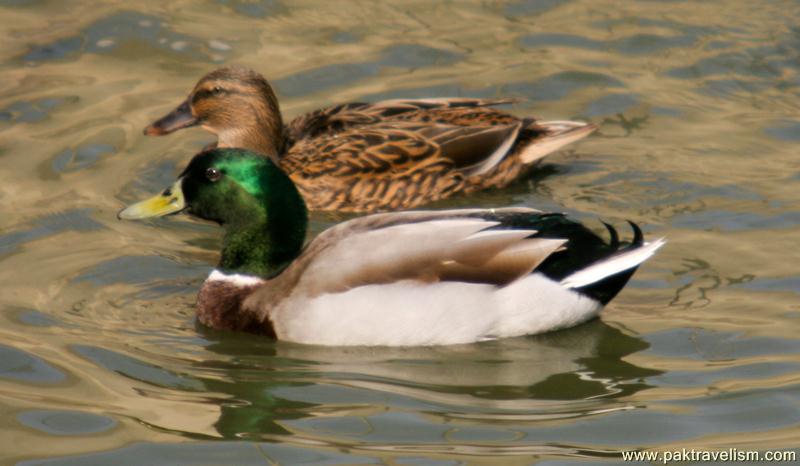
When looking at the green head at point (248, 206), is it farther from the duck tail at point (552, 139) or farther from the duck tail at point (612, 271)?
the duck tail at point (552, 139)

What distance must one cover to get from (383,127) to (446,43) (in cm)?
271

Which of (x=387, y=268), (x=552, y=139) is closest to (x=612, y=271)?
(x=387, y=268)

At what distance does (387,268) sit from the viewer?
25.7ft

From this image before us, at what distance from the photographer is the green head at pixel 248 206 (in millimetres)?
8297

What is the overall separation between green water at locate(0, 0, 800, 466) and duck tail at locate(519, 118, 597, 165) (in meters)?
0.21

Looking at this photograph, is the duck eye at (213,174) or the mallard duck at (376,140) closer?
the duck eye at (213,174)

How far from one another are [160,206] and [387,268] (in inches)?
55.9

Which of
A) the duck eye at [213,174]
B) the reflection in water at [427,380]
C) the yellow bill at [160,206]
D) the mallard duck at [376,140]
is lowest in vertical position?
the reflection in water at [427,380]

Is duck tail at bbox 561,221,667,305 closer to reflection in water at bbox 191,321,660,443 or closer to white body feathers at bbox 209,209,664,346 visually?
white body feathers at bbox 209,209,664,346

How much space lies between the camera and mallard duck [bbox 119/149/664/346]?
25.8 ft

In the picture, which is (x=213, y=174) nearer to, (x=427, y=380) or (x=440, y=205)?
(x=427, y=380)

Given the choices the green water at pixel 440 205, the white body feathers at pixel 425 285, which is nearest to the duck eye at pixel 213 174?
the white body feathers at pixel 425 285

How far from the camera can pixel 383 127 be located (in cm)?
1039

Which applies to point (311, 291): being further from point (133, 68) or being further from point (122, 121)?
point (133, 68)
